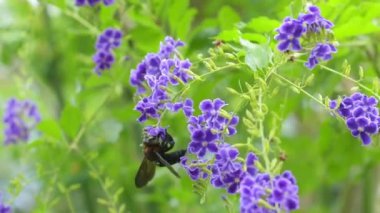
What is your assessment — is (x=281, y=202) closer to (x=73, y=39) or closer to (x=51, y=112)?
(x=73, y=39)

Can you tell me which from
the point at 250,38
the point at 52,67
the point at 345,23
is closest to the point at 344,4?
the point at 345,23

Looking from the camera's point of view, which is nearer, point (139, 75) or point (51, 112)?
point (139, 75)

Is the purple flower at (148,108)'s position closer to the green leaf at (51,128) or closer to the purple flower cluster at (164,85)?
the purple flower cluster at (164,85)

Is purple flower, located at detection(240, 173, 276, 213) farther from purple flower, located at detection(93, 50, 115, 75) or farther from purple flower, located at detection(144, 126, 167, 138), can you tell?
purple flower, located at detection(93, 50, 115, 75)

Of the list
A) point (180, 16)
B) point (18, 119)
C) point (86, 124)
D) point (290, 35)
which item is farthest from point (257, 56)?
point (18, 119)

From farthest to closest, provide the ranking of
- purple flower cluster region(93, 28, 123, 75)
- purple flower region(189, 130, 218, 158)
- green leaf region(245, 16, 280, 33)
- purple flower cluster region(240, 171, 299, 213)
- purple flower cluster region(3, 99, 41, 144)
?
1. purple flower cluster region(3, 99, 41, 144)
2. purple flower cluster region(93, 28, 123, 75)
3. green leaf region(245, 16, 280, 33)
4. purple flower region(189, 130, 218, 158)
5. purple flower cluster region(240, 171, 299, 213)

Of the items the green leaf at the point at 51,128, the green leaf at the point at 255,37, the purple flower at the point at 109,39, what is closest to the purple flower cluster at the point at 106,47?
the purple flower at the point at 109,39

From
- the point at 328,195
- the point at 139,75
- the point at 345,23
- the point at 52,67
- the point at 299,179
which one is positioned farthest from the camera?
the point at 328,195

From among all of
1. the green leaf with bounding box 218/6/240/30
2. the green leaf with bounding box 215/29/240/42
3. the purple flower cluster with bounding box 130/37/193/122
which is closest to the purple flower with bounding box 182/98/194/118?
the purple flower cluster with bounding box 130/37/193/122
